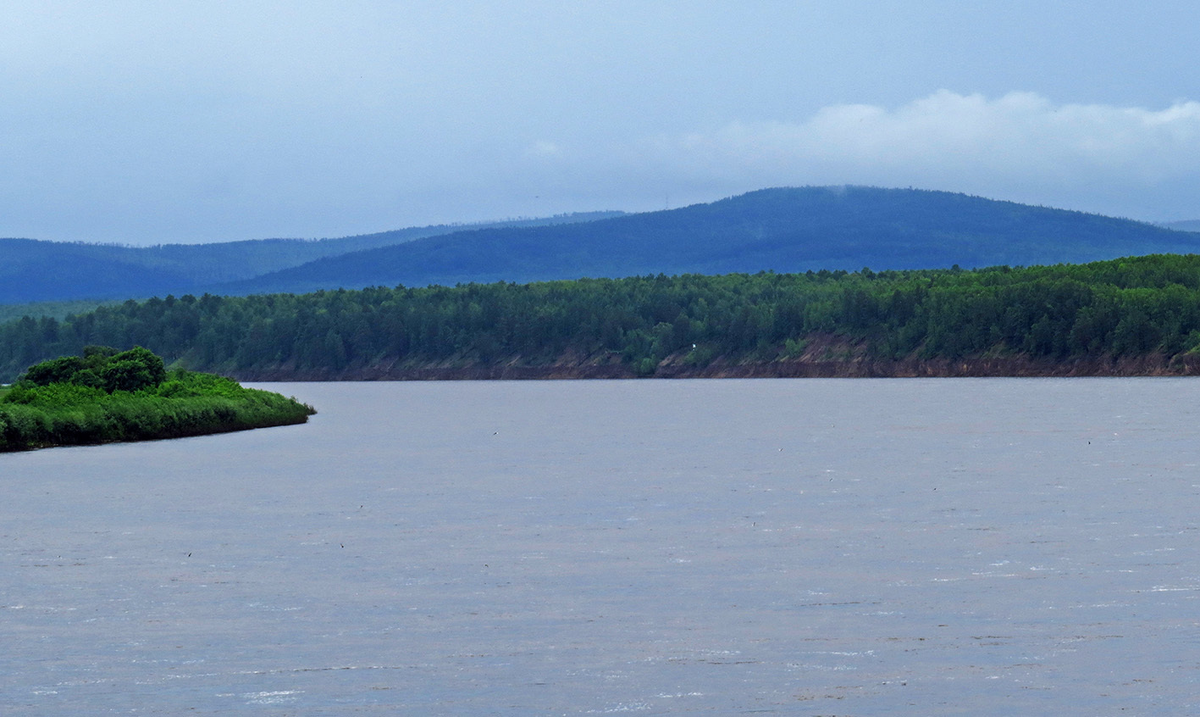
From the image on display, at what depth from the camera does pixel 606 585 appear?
2998 cm

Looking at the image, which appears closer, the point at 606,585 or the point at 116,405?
the point at 606,585

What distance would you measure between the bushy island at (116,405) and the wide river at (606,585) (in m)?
6.44

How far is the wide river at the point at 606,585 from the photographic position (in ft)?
70.5

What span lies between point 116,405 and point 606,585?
51.6 m

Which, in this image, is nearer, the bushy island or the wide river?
the wide river

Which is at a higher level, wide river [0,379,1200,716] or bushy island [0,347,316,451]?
bushy island [0,347,316,451]

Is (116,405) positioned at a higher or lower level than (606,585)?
higher

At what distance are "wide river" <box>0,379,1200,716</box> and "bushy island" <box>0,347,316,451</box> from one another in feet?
21.1

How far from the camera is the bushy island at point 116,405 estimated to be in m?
71.6

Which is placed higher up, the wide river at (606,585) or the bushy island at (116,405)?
the bushy island at (116,405)

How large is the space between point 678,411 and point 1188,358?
8236 centimetres

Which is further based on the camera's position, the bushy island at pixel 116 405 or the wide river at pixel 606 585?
the bushy island at pixel 116 405

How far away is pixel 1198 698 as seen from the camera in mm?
20578

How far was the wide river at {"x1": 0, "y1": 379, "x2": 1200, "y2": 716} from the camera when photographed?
2150cm
